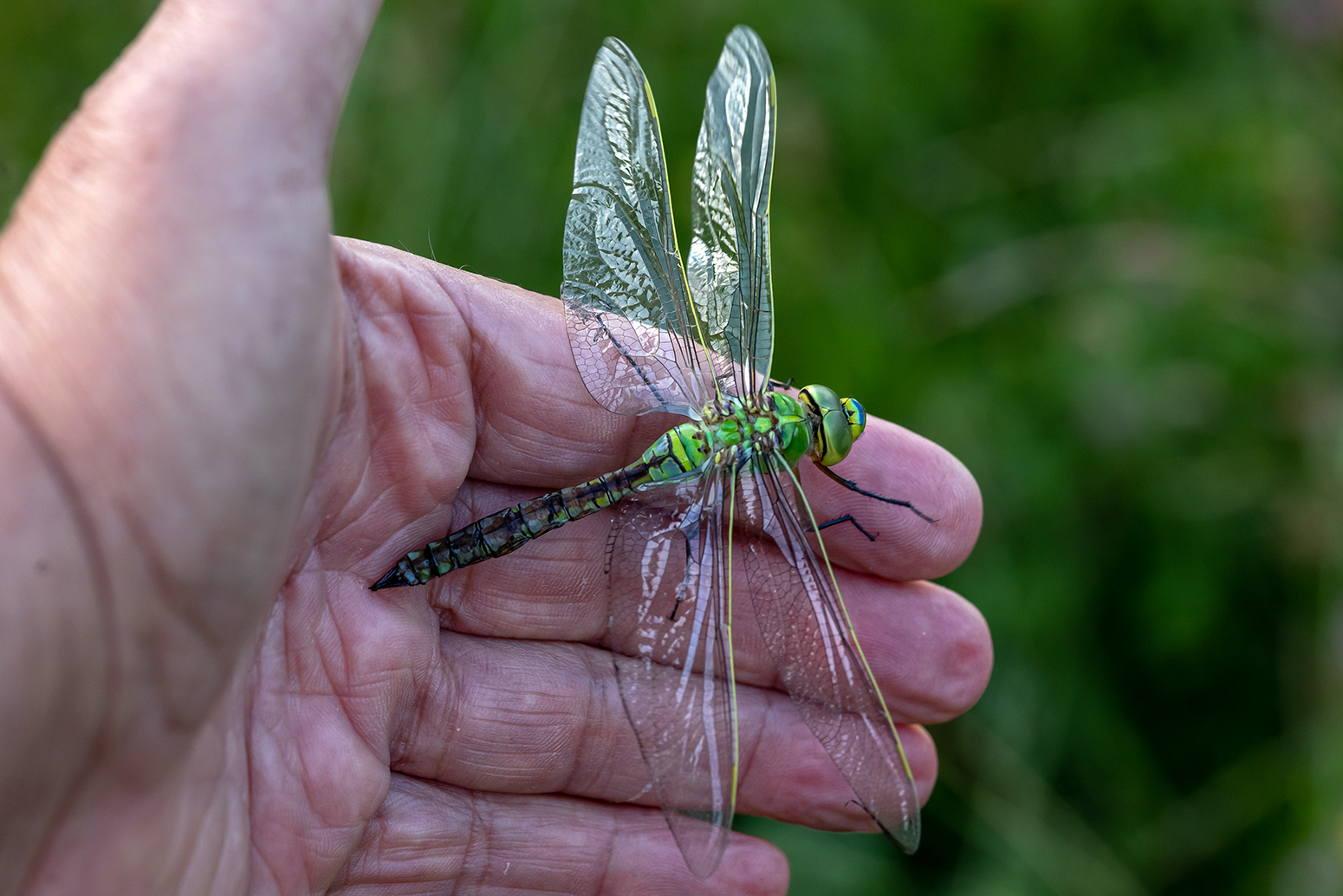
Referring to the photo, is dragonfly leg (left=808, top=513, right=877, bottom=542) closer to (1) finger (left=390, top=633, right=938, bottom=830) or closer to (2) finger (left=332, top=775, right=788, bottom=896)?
(1) finger (left=390, top=633, right=938, bottom=830)

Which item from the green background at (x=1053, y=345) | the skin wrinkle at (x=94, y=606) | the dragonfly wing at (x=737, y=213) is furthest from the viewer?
the green background at (x=1053, y=345)

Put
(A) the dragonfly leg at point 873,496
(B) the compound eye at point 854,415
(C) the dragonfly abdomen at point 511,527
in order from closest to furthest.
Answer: (C) the dragonfly abdomen at point 511,527 < (B) the compound eye at point 854,415 < (A) the dragonfly leg at point 873,496

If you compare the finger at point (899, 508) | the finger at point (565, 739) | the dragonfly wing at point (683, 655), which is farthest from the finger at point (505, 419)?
the finger at point (565, 739)

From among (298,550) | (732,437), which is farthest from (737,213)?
(298,550)

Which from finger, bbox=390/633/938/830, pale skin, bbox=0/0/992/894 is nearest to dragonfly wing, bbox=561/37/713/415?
pale skin, bbox=0/0/992/894

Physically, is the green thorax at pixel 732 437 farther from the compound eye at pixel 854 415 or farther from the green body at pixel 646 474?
the compound eye at pixel 854 415

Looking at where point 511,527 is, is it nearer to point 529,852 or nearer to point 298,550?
point 298,550

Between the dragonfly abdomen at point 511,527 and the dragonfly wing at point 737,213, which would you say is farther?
the dragonfly wing at point 737,213
